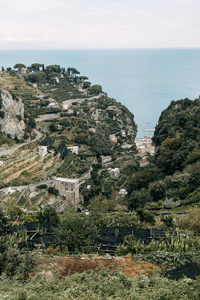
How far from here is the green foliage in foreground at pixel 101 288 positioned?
4.48 m

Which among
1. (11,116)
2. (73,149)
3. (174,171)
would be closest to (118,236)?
(174,171)

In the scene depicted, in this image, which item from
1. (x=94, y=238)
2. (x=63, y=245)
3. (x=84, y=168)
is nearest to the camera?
(x=63, y=245)

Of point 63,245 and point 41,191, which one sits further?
point 41,191

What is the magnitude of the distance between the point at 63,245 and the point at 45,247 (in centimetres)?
53

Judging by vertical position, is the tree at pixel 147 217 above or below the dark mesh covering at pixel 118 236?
below

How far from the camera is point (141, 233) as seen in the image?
25.3 ft

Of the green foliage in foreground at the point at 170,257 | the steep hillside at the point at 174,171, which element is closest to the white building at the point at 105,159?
the steep hillside at the point at 174,171

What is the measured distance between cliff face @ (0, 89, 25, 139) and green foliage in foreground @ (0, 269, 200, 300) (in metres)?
25.1

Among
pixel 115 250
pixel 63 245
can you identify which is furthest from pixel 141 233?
pixel 63 245

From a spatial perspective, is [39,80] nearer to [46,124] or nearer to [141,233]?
[46,124]

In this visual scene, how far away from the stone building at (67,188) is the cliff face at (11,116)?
28.5 feet

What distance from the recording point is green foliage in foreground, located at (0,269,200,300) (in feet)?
14.7

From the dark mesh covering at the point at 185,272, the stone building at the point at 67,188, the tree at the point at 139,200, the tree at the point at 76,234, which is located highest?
the dark mesh covering at the point at 185,272

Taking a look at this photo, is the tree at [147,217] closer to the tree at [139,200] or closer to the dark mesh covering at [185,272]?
the dark mesh covering at [185,272]
